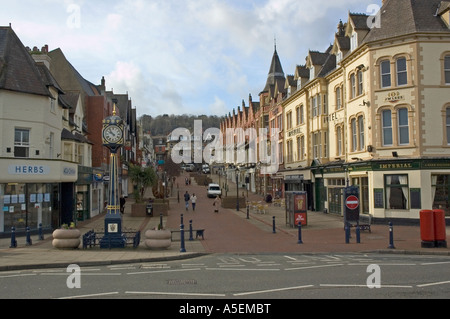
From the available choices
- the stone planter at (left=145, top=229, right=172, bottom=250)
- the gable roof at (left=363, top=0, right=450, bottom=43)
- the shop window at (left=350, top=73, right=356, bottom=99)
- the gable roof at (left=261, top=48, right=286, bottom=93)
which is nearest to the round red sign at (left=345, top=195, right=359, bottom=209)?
the shop window at (left=350, top=73, right=356, bottom=99)

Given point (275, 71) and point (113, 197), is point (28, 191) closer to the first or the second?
point (113, 197)

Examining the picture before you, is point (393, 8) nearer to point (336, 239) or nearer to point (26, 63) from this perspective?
point (336, 239)

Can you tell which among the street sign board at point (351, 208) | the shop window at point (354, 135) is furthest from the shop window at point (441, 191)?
the street sign board at point (351, 208)

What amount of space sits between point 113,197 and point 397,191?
16811 millimetres

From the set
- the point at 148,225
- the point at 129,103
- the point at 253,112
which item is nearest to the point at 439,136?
the point at 148,225

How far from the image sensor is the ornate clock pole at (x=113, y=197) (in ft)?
56.9

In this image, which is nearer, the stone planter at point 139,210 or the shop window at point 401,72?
the shop window at point 401,72

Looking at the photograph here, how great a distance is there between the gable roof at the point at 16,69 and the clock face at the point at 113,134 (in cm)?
800

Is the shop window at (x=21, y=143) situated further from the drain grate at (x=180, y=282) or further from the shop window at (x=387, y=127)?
the shop window at (x=387, y=127)

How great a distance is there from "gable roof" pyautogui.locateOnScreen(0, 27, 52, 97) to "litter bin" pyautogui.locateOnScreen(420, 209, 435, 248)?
66.6 feet

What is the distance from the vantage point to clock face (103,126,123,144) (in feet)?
59.3

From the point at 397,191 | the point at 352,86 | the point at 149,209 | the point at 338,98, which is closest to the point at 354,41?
the point at 352,86

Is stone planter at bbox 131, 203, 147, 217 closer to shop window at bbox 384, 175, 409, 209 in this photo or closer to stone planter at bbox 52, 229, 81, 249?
stone planter at bbox 52, 229, 81, 249
